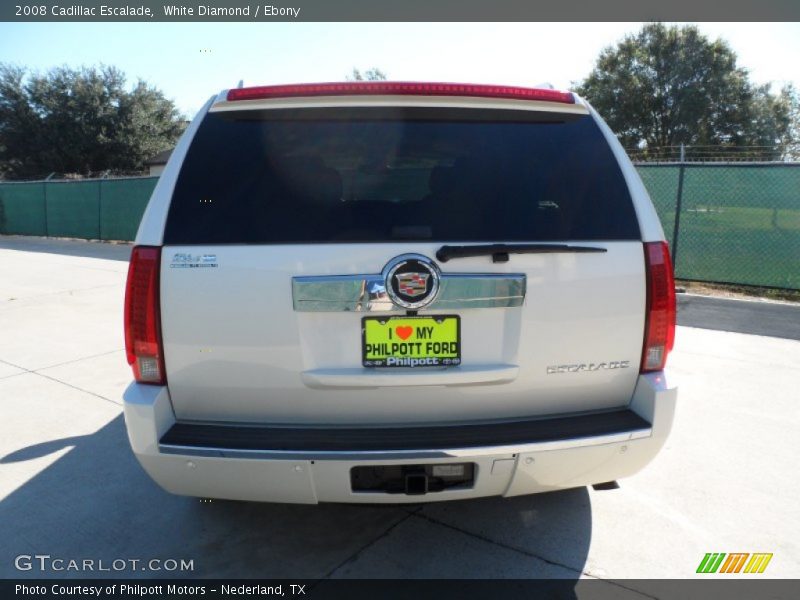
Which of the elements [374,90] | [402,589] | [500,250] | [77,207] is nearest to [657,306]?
[500,250]

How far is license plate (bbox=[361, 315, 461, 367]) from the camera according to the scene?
2262 mm

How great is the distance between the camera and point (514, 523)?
2.95 m

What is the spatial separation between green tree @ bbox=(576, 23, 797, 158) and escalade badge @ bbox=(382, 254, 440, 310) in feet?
127

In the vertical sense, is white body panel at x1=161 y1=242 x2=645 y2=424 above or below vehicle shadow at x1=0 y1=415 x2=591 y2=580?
above

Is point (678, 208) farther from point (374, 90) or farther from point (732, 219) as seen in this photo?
point (374, 90)

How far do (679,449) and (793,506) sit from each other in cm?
72

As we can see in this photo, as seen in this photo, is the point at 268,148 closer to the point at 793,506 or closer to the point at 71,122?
the point at 793,506

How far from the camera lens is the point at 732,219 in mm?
8773

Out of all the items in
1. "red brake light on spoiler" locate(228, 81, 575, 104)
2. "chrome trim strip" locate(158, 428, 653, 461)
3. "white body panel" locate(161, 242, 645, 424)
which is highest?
"red brake light on spoiler" locate(228, 81, 575, 104)

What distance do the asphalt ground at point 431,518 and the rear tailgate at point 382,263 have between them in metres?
0.74

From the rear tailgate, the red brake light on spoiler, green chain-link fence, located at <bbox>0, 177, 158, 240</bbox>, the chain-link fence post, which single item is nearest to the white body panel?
the rear tailgate

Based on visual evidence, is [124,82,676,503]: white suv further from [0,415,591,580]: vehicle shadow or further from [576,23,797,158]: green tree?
[576,23,797,158]: green tree

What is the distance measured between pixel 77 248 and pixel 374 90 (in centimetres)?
1729

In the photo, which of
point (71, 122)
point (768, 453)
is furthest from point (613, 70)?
point (768, 453)
